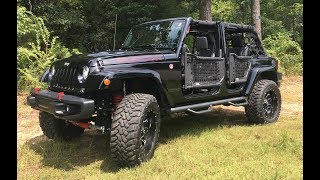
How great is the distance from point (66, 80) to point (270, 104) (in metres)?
4.17

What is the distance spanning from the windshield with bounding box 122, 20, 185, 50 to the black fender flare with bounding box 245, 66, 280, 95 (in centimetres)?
192

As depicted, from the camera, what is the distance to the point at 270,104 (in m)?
7.03

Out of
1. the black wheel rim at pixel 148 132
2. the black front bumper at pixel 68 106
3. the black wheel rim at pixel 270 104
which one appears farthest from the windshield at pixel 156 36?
the black wheel rim at pixel 270 104

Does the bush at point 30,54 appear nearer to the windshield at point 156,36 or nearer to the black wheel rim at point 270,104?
the windshield at point 156,36

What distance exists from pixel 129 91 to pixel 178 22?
1.51m

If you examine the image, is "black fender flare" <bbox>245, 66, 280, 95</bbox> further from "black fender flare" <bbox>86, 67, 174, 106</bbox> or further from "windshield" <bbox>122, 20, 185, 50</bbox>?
"black fender flare" <bbox>86, 67, 174, 106</bbox>

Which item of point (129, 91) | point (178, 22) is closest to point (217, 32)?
point (178, 22)

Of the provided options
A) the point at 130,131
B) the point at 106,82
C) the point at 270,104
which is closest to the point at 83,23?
the point at 270,104

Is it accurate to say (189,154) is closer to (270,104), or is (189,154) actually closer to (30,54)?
(270,104)

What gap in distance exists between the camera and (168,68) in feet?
16.4

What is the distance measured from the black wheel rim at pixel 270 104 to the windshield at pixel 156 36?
7.95 feet

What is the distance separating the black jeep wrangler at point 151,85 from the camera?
4.21 meters

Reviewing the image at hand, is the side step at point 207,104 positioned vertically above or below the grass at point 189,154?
above
